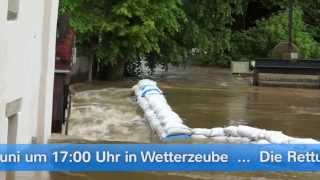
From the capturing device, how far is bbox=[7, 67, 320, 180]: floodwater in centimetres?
797

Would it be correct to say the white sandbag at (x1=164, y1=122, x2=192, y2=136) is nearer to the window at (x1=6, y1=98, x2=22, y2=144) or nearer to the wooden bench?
the window at (x1=6, y1=98, x2=22, y2=144)

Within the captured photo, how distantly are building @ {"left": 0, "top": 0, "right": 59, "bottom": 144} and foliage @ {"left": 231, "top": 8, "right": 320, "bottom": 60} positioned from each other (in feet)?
76.7

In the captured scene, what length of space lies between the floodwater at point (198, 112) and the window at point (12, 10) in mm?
1687

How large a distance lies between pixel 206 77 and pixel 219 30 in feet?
6.46

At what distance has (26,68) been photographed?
23.8 ft

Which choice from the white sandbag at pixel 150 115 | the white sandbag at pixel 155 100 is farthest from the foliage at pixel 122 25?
the white sandbag at pixel 150 115

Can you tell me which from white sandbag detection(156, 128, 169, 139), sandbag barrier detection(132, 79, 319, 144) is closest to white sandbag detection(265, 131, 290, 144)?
sandbag barrier detection(132, 79, 319, 144)

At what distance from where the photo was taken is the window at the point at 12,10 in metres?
6.30

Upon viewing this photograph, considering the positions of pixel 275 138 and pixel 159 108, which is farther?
pixel 159 108

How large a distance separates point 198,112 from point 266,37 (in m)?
17.8

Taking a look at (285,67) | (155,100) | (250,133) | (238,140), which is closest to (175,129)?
(238,140)

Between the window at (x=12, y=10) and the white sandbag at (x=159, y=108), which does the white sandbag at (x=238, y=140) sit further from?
the window at (x=12, y=10)

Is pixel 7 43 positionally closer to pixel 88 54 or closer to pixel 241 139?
pixel 241 139

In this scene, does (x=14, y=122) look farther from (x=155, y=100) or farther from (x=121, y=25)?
(x=121, y=25)
